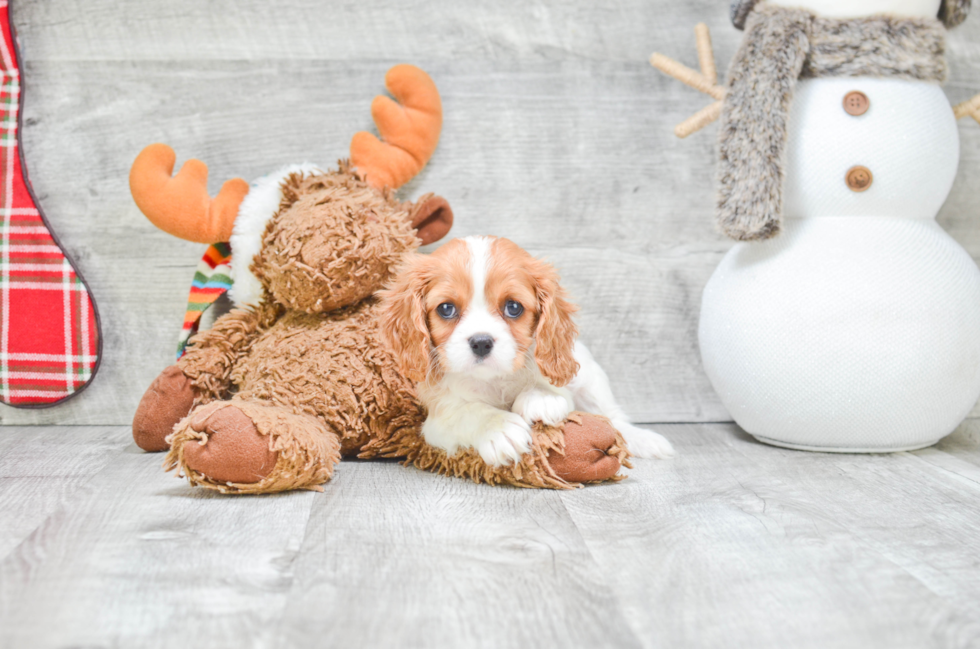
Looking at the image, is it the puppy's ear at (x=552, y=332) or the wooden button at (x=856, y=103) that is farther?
the wooden button at (x=856, y=103)

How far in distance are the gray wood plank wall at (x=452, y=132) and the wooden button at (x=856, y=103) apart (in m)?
0.41

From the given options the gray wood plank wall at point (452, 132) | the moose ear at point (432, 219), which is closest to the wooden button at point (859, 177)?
the gray wood plank wall at point (452, 132)

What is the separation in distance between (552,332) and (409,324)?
8.7 inches

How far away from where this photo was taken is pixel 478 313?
1.16 m

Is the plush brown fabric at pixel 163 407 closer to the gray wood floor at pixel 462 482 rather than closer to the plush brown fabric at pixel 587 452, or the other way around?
→ the gray wood floor at pixel 462 482

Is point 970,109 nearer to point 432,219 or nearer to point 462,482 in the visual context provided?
point 432,219

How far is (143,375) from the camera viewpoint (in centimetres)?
168

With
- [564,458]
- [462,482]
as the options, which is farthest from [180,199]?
[564,458]

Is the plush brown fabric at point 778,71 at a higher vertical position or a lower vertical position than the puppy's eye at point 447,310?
higher

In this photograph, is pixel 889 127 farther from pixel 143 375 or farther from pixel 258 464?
pixel 143 375

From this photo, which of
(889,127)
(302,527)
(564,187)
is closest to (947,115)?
(889,127)

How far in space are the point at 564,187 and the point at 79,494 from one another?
112cm

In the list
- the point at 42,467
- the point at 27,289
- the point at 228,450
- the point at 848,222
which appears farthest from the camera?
the point at 27,289

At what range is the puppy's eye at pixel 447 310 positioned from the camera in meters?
1.16
